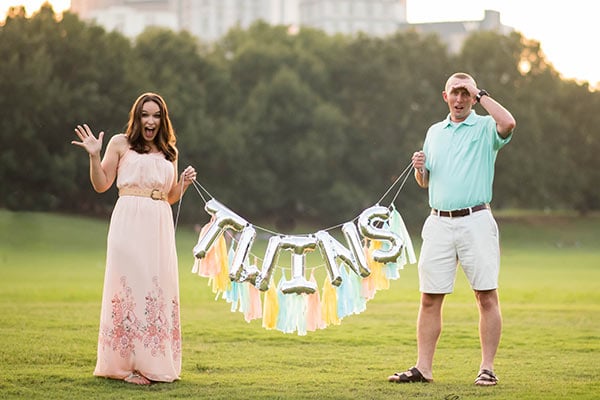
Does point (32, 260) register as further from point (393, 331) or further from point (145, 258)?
point (145, 258)

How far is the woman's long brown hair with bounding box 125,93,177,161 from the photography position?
8.98m

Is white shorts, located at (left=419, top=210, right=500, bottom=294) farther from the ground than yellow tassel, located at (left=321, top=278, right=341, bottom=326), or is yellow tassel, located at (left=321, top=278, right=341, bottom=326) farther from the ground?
white shorts, located at (left=419, top=210, right=500, bottom=294)

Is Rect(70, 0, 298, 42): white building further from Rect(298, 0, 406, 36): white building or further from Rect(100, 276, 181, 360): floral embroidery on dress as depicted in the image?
Rect(100, 276, 181, 360): floral embroidery on dress

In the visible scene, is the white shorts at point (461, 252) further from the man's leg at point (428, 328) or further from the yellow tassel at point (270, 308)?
the yellow tassel at point (270, 308)

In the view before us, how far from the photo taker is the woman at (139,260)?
8867 millimetres

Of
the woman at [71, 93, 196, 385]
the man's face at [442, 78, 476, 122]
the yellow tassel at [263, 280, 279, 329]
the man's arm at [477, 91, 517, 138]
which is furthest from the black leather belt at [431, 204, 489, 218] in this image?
the woman at [71, 93, 196, 385]

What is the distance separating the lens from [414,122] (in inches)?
2319

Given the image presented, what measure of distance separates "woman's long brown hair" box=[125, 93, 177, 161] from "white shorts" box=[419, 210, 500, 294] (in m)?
2.14

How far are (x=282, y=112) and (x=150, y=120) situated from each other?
1854 inches

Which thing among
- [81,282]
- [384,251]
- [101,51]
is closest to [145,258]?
[384,251]

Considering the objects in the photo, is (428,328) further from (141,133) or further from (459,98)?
(141,133)

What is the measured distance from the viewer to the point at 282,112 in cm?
5597

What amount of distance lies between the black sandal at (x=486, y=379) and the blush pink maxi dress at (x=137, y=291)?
233 cm

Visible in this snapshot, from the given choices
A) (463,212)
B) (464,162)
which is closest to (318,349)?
(463,212)
